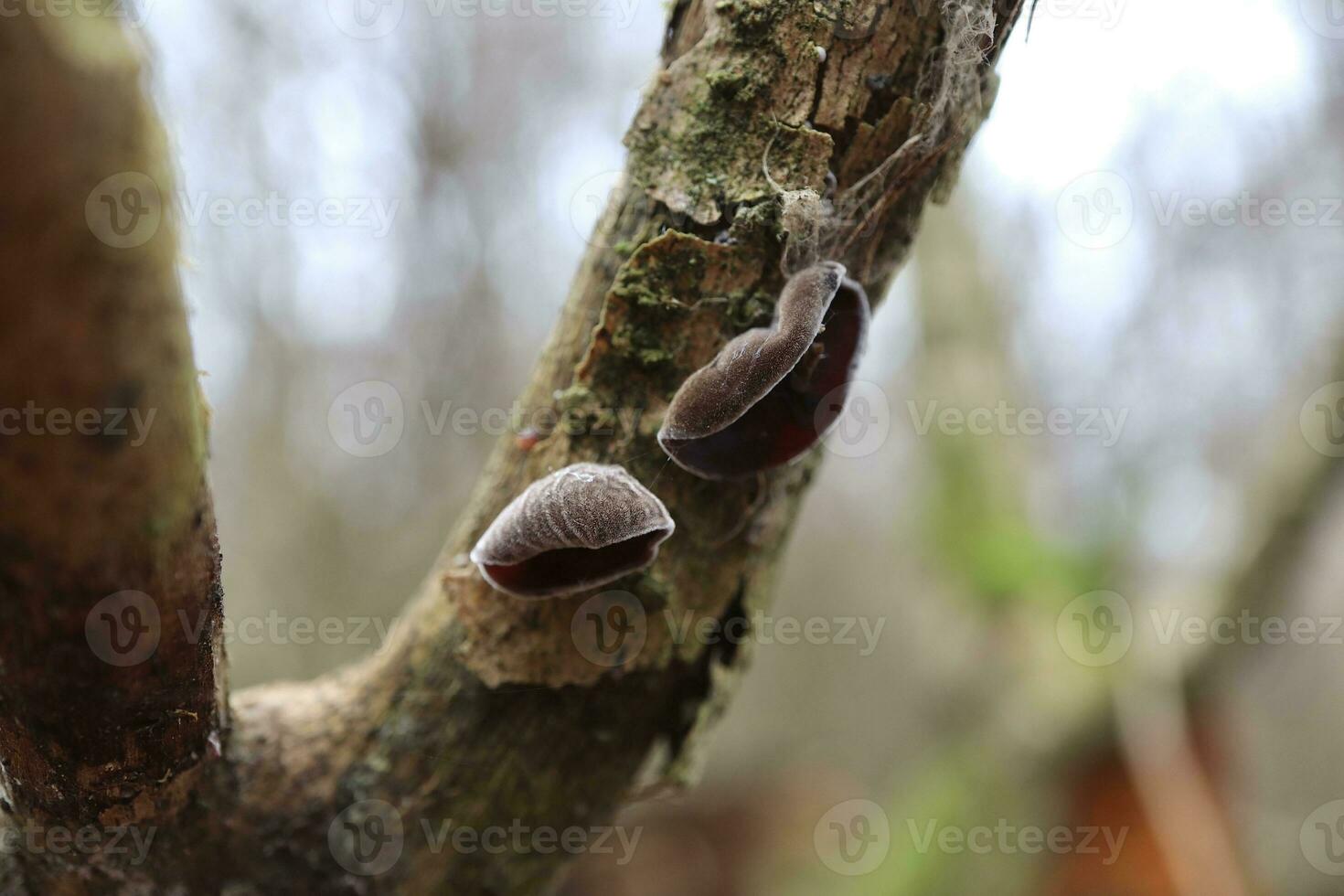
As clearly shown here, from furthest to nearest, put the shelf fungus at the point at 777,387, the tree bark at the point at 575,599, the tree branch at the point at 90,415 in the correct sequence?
1. the shelf fungus at the point at 777,387
2. the tree bark at the point at 575,599
3. the tree branch at the point at 90,415

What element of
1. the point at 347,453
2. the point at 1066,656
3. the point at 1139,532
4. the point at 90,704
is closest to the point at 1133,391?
the point at 1139,532

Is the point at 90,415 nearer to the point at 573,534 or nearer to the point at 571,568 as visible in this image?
the point at 573,534

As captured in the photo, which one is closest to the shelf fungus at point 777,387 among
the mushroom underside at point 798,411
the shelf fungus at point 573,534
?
the mushroom underside at point 798,411

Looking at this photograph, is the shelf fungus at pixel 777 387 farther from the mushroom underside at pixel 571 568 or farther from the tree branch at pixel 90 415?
the tree branch at pixel 90 415

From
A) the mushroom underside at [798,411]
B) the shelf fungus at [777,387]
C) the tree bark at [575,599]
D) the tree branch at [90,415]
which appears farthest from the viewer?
the mushroom underside at [798,411]

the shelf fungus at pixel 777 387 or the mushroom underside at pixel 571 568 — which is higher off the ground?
the shelf fungus at pixel 777 387

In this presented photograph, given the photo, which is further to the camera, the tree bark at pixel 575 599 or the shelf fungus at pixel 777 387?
the shelf fungus at pixel 777 387

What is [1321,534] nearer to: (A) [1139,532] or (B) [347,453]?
(A) [1139,532]

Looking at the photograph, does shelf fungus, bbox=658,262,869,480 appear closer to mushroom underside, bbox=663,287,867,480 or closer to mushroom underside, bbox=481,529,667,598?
mushroom underside, bbox=663,287,867,480
